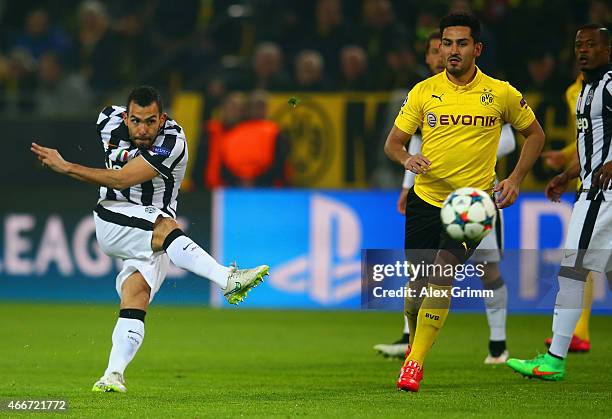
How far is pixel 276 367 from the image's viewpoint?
880cm

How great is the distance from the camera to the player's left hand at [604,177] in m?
7.77

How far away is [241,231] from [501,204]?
6217mm

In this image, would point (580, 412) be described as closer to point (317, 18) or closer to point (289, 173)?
point (289, 173)

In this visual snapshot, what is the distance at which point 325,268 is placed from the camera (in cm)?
1298

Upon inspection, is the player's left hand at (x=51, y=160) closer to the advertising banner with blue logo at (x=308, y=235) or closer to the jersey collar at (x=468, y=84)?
the jersey collar at (x=468, y=84)

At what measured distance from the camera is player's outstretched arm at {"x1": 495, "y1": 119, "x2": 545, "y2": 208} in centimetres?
722

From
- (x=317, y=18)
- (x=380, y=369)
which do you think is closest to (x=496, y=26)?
(x=317, y=18)

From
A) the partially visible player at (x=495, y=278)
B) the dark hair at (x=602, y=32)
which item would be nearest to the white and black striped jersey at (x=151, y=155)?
the partially visible player at (x=495, y=278)

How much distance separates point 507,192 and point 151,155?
2105 mm

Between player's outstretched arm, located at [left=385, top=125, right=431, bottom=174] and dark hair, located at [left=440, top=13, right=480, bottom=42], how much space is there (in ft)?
2.19

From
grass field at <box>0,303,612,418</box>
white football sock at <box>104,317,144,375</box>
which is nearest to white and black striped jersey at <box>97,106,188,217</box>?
white football sock at <box>104,317,144,375</box>

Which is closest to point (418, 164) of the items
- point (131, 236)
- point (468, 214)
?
point (468, 214)

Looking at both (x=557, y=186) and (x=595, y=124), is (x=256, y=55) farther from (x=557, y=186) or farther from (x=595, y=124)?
(x=595, y=124)

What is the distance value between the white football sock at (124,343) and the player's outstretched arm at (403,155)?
182cm
